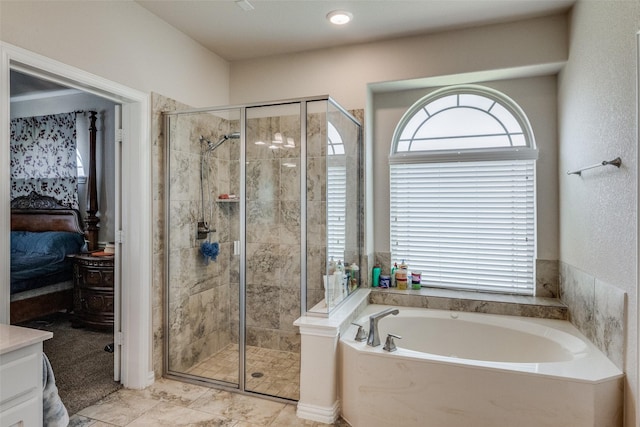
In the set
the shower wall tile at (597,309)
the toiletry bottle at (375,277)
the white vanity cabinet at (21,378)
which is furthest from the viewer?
the toiletry bottle at (375,277)

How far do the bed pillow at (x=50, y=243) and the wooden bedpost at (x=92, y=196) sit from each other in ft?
1.32

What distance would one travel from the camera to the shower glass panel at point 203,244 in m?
2.85

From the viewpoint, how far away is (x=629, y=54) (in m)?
1.74

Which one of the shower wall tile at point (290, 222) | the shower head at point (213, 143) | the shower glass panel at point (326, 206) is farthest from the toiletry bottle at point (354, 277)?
the shower head at point (213, 143)

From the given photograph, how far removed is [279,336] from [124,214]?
1.55m

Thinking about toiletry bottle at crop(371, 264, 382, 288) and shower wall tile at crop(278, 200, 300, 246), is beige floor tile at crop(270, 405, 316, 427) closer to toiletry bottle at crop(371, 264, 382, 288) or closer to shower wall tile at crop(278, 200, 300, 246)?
shower wall tile at crop(278, 200, 300, 246)

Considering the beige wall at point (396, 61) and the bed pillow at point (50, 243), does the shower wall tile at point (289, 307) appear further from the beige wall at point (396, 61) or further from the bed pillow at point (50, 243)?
the bed pillow at point (50, 243)

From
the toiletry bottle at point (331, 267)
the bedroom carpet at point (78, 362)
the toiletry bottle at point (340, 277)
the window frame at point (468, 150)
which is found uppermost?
the window frame at point (468, 150)

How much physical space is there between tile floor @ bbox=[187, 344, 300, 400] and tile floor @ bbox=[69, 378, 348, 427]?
4.4 inches

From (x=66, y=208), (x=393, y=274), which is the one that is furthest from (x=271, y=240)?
(x=66, y=208)

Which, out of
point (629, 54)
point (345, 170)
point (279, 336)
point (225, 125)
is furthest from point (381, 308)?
point (629, 54)

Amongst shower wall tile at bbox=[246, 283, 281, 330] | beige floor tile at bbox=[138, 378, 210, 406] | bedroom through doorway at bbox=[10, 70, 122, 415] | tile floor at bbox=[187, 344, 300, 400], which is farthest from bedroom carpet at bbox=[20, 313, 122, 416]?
shower wall tile at bbox=[246, 283, 281, 330]

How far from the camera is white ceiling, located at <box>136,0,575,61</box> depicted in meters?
2.53

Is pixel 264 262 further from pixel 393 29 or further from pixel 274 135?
pixel 393 29
